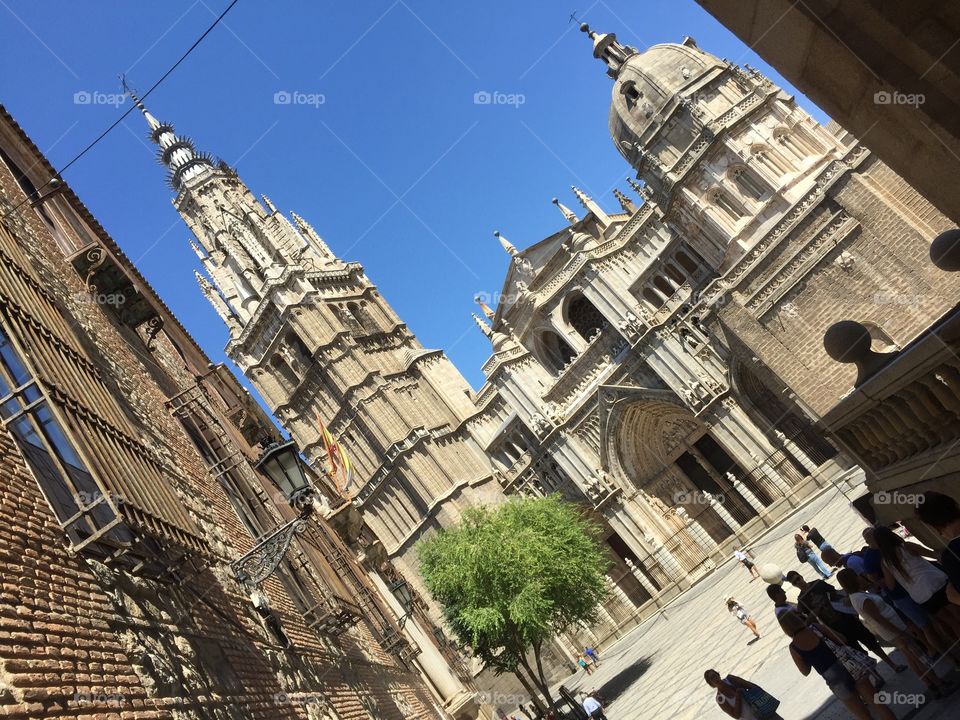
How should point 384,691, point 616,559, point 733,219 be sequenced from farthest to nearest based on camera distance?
1. point 616,559
2. point 733,219
3. point 384,691

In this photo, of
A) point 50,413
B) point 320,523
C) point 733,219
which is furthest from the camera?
point 733,219

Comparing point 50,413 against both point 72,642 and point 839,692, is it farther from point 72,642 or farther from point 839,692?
point 839,692

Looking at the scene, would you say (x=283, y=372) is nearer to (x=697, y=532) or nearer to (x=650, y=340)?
(x=650, y=340)

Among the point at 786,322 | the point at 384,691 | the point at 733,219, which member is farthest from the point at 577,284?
the point at 384,691

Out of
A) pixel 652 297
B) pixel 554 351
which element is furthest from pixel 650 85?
pixel 554 351

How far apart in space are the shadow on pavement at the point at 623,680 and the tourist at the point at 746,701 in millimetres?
16242

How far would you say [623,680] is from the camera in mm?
23672

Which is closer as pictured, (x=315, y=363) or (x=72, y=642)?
(x=72, y=642)

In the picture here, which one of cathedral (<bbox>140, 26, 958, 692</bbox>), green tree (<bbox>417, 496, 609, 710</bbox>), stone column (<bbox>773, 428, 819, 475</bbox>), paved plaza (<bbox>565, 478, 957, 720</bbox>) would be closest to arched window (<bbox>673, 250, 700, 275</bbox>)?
cathedral (<bbox>140, 26, 958, 692</bbox>)

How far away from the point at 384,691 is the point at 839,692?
1055 centimetres

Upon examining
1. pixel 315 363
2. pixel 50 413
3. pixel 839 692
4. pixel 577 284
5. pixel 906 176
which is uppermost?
pixel 315 363

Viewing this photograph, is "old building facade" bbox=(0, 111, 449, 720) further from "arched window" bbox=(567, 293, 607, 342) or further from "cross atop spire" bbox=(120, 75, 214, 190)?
"cross atop spire" bbox=(120, 75, 214, 190)

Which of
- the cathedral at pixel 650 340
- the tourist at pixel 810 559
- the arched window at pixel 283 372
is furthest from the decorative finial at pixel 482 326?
the tourist at pixel 810 559

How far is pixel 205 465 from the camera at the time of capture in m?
12.5
